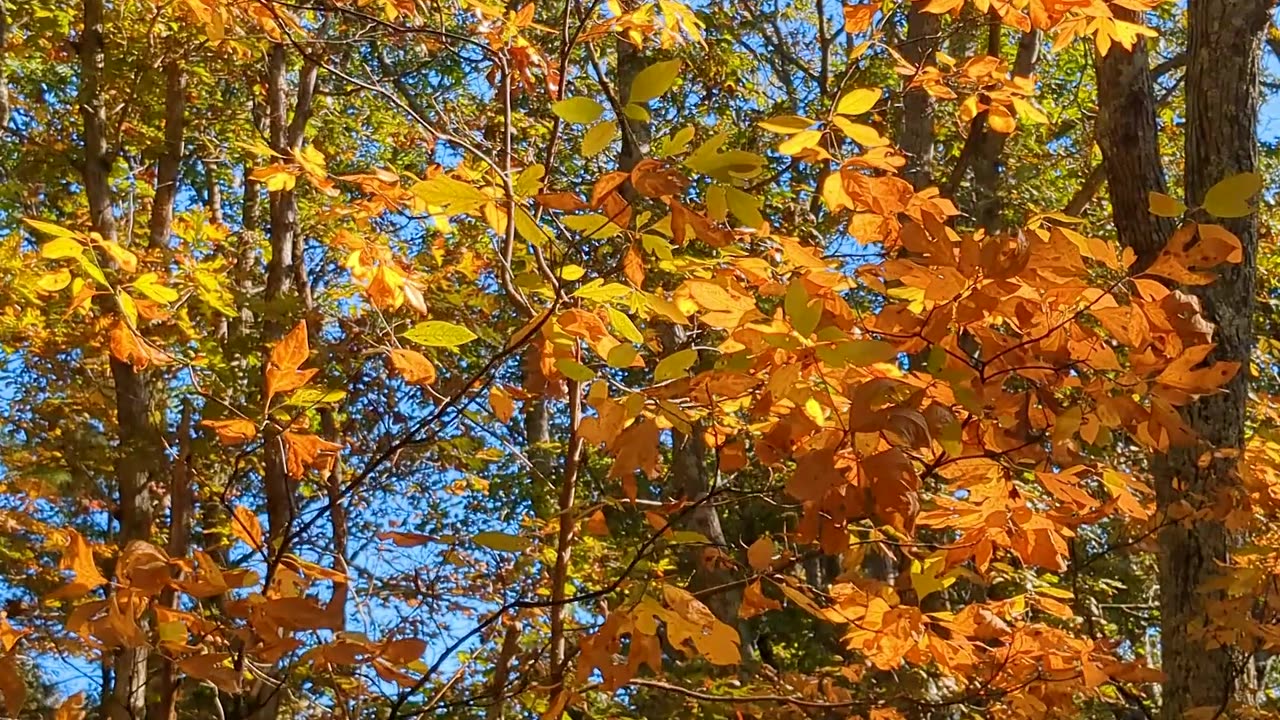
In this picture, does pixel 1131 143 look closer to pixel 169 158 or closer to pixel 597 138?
pixel 597 138

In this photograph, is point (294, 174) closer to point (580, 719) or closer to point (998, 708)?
point (998, 708)

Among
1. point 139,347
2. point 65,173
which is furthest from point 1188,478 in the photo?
point 65,173

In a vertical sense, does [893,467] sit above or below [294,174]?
below

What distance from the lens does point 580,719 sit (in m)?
4.23

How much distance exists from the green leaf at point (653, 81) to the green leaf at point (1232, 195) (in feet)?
1.91

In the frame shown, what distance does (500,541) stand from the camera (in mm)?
1286

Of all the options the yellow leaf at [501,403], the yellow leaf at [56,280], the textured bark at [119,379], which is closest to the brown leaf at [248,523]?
the yellow leaf at [501,403]

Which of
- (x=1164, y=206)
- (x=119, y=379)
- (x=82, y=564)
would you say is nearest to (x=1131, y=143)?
(x=1164, y=206)

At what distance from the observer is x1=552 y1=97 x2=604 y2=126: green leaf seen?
3.39 ft

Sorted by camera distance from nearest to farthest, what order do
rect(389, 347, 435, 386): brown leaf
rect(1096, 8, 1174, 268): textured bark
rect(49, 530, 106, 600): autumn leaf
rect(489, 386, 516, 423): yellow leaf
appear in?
rect(49, 530, 106, 600): autumn leaf, rect(389, 347, 435, 386): brown leaf, rect(489, 386, 516, 423): yellow leaf, rect(1096, 8, 1174, 268): textured bark

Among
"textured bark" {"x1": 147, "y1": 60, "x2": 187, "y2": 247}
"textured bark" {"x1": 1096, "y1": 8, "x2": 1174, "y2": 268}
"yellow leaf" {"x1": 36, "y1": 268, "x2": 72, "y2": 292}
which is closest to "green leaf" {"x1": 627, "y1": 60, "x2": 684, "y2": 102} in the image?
"yellow leaf" {"x1": 36, "y1": 268, "x2": 72, "y2": 292}

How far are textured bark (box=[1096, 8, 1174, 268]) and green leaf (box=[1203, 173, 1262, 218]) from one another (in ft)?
6.99

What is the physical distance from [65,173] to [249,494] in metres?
2.50

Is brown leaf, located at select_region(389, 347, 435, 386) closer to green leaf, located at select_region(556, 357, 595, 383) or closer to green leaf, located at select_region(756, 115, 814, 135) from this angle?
green leaf, located at select_region(556, 357, 595, 383)
